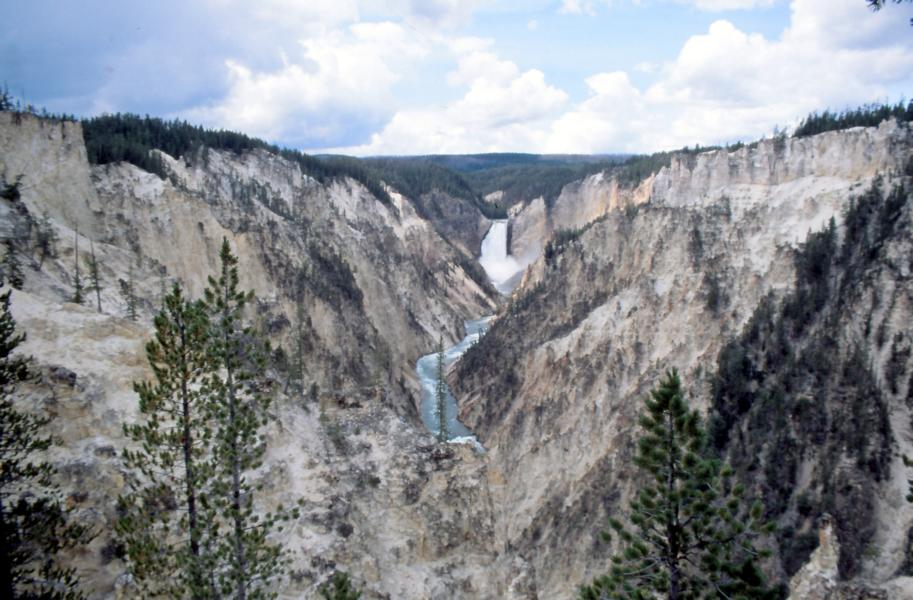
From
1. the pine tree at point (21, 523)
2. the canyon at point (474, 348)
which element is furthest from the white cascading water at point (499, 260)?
the pine tree at point (21, 523)

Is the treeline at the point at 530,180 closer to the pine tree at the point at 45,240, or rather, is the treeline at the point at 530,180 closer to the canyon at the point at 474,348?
the canyon at the point at 474,348

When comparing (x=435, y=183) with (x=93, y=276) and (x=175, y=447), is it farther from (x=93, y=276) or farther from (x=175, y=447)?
(x=175, y=447)

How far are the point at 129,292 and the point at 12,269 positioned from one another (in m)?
9.33

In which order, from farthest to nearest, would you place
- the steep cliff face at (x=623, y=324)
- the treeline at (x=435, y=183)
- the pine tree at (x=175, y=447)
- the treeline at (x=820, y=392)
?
1. the treeline at (x=435, y=183)
2. the steep cliff face at (x=623, y=324)
3. the treeline at (x=820, y=392)
4. the pine tree at (x=175, y=447)

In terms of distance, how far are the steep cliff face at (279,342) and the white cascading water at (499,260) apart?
44.2m

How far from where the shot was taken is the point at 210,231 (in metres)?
→ 50.7

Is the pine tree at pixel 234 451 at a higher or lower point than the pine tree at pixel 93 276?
lower

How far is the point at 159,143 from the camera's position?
73125 mm

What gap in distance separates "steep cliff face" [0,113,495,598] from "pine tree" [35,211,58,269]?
371 millimetres

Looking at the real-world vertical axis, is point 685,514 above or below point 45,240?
below

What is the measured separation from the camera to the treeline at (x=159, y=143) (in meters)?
53.5

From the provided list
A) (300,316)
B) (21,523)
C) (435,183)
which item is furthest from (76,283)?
(435,183)

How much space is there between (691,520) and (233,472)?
29.4ft

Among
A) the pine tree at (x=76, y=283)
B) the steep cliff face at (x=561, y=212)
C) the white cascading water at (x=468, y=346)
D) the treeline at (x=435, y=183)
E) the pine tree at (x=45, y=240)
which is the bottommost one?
the white cascading water at (x=468, y=346)
